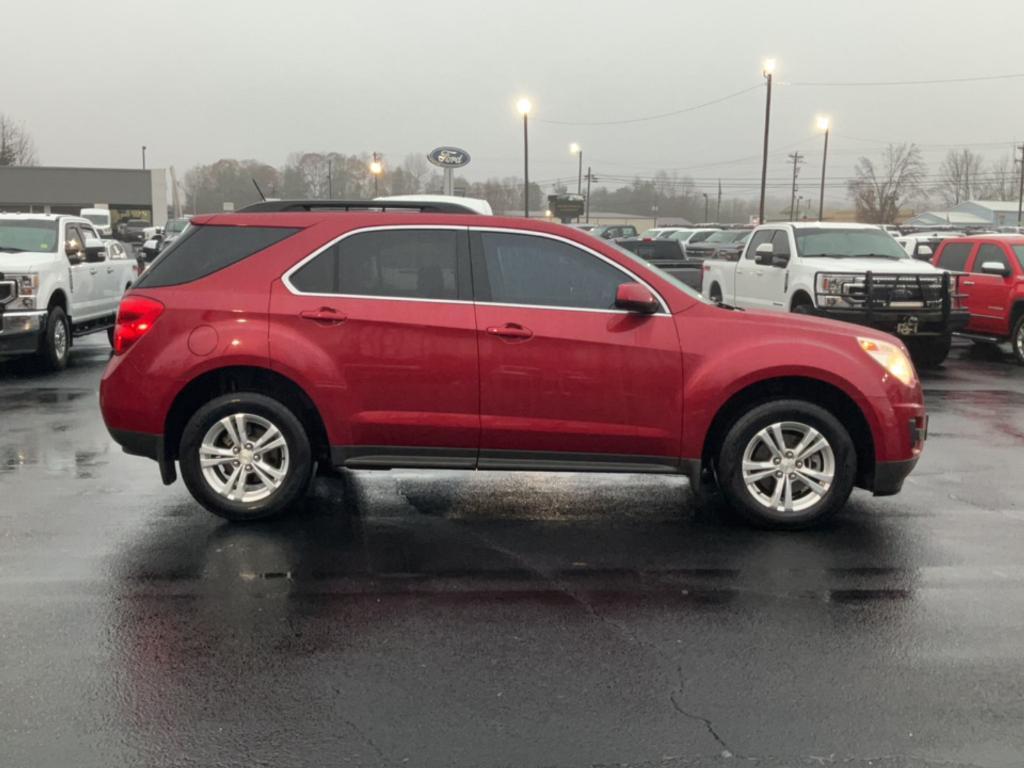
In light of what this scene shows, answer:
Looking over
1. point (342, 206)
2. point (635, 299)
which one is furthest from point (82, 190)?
point (635, 299)

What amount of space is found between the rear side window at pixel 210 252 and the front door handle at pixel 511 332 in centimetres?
136

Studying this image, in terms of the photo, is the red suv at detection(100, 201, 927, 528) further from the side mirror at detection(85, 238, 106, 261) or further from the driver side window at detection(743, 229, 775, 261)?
the driver side window at detection(743, 229, 775, 261)

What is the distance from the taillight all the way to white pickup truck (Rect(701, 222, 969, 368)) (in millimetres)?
9100

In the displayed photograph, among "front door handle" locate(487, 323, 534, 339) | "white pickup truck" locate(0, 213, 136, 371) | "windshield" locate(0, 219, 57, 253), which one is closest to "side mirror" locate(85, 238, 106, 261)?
"white pickup truck" locate(0, 213, 136, 371)

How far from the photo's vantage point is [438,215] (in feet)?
19.9

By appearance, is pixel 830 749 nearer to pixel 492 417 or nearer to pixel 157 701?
pixel 157 701

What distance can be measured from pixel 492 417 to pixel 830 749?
9.41 feet

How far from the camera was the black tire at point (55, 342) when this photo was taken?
1238cm

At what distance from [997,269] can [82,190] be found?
73.3 metres

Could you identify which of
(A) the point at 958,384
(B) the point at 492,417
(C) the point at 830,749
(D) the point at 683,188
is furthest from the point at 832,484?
(D) the point at 683,188

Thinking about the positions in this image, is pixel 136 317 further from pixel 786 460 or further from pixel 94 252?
pixel 94 252

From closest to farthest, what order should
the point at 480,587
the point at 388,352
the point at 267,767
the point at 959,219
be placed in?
the point at 267,767 < the point at 480,587 < the point at 388,352 < the point at 959,219

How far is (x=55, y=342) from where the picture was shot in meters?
12.6

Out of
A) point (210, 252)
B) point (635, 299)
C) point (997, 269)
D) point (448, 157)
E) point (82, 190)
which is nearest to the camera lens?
point (635, 299)
